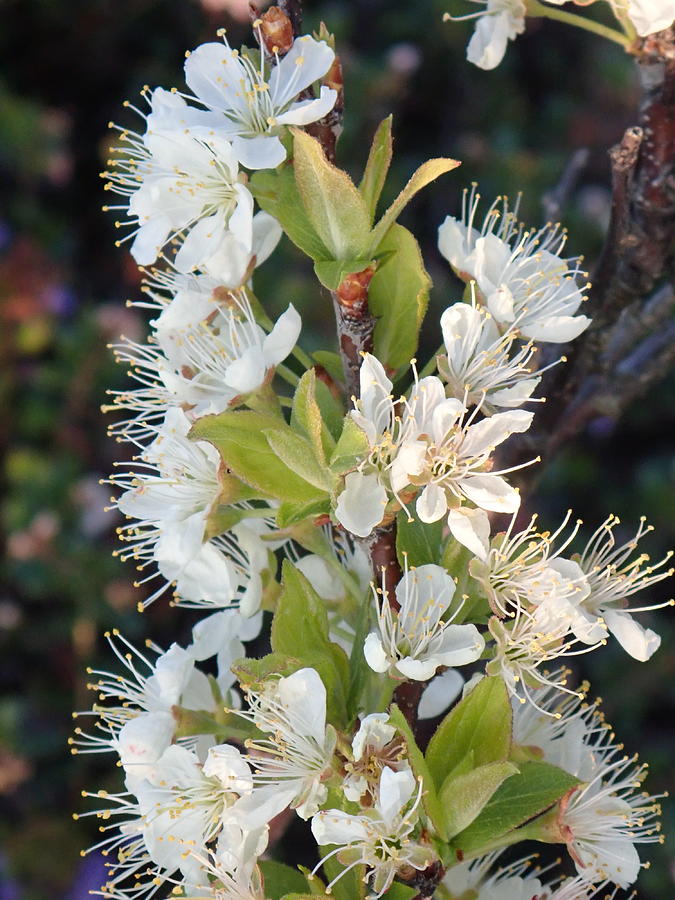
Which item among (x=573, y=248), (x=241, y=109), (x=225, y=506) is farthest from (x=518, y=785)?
(x=573, y=248)

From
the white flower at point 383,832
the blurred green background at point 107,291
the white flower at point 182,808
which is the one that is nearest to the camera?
the white flower at point 383,832

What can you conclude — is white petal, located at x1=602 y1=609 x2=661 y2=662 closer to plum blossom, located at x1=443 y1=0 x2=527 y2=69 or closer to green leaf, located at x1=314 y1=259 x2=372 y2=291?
green leaf, located at x1=314 y1=259 x2=372 y2=291

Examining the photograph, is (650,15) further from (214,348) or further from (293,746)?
(293,746)

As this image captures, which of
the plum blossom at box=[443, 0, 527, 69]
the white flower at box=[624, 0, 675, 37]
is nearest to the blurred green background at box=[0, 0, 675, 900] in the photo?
the plum blossom at box=[443, 0, 527, 69]

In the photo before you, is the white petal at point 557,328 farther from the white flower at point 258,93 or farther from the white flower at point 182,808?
the white flower at point 182,808

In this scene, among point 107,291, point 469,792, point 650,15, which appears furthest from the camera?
point 107,291

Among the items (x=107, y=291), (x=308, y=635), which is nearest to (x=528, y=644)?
(x=308, y=635)

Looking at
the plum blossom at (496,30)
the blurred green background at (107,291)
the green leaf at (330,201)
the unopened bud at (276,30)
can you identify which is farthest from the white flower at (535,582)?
the blurred green background at (107,291)
